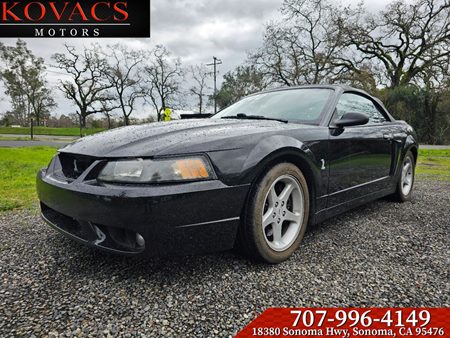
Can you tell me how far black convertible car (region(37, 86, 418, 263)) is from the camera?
62.4 inches

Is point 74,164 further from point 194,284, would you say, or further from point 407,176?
point 407,176

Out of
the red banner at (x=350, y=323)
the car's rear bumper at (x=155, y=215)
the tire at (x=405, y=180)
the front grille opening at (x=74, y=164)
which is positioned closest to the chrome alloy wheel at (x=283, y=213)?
the car's rear bumper at (x=155, y=215)

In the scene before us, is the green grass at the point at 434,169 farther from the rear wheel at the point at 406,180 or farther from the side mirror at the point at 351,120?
the side mirror at the point at 351,120

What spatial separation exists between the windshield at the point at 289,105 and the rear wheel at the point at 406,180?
166 centimetres

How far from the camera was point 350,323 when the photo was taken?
4.79ft

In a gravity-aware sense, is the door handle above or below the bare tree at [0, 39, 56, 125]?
below

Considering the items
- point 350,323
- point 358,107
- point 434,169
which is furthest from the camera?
point 434,169

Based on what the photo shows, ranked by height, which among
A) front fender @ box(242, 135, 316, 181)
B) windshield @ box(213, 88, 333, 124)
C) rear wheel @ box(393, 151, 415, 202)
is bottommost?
rear wheel @ box(393, 151, 415, 202)

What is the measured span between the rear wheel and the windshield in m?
1.66

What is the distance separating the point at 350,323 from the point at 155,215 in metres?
1.10

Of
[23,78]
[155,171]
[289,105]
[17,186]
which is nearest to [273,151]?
[155,171]

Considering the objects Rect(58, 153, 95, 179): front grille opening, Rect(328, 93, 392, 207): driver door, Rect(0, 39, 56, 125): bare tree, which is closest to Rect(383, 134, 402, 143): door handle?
Rect(328, 93, 392, 207): driver door

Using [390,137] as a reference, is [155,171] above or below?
below

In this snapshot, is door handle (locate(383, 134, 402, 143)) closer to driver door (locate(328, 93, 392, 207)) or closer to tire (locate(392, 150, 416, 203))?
driver door (locate(328, 93, 392, 207))
